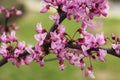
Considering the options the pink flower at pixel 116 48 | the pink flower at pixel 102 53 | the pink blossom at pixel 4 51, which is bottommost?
the pink blossom at pixel 4 51

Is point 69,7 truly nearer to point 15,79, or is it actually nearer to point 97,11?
point 97,11

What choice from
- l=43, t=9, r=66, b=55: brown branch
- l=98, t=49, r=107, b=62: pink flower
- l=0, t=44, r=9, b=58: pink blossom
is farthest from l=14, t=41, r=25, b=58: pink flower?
l=98, t=49, r=107, b=62: pink flower

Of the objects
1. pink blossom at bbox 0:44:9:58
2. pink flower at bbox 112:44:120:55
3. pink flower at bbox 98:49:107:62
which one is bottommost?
pink blossom at bbox 0:44:9:58

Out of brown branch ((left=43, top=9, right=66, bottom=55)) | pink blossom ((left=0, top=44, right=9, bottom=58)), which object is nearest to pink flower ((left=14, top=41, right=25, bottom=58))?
pink blossom ((left=0, top=44, right=9, bottom=58))

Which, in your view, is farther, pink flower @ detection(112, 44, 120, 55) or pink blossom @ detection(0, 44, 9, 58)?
pink blossom @ detection(0, 44, 9, 58)

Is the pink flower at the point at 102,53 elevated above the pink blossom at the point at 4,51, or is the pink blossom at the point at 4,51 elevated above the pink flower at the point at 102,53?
the pink flower at the point at 102,53

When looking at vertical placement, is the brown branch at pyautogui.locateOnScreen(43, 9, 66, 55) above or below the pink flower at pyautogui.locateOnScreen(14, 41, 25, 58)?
above

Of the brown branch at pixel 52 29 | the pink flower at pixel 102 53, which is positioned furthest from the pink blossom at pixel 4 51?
the pink flower at pixel 102 53

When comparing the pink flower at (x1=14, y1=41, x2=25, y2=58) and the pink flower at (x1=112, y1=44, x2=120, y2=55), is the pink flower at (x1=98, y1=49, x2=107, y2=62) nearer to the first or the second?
the pink flower at (x1=112, y1=44, x2=120, y2=55)

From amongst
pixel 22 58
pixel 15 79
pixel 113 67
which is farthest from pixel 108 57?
pixel 22 58

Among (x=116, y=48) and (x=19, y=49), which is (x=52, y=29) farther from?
(x=116, y=48)

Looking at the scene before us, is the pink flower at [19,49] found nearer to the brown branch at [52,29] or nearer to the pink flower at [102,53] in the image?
the brown branch at [52,29]
